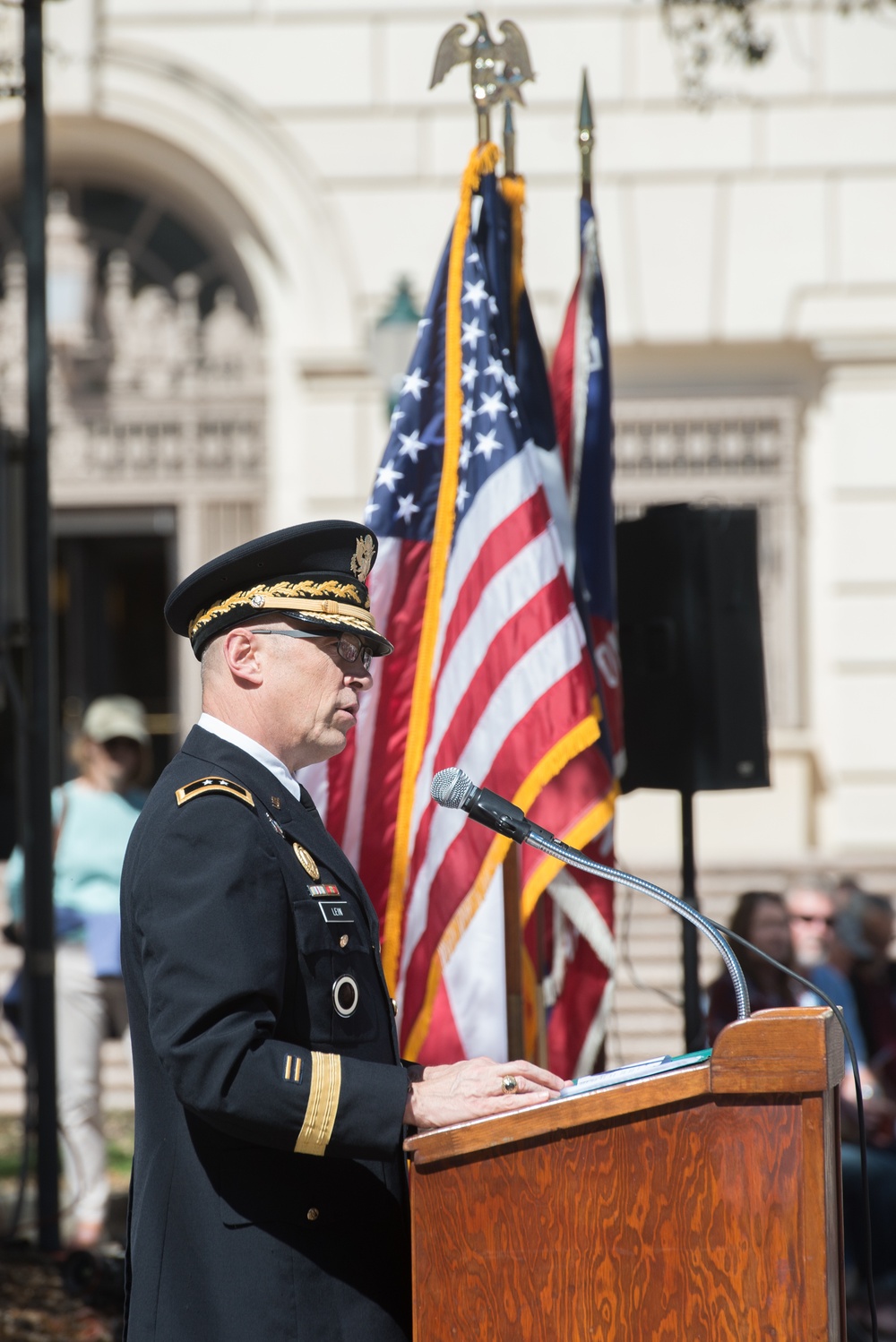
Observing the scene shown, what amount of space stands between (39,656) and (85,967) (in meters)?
1.54

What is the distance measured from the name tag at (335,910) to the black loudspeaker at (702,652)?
2296mm

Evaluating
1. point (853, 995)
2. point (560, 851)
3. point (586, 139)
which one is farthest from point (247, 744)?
point (853, 995)

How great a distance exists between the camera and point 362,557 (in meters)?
2.31

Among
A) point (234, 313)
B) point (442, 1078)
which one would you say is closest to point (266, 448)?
point (234, 313)

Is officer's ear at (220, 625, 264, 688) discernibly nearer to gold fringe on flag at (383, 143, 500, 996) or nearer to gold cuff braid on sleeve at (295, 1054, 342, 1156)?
gold cuff braid on sleeve at (295, 1054, 342, 1156)

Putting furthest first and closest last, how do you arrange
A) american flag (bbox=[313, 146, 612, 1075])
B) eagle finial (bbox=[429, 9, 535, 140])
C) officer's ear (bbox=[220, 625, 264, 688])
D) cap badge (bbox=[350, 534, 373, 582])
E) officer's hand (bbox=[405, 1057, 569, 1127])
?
eagle finial (bbox=[429, 9, 535, 140]) → american flag (bbox=[313, 146, 612, 1075]) → cap badge (bbox=[350, 534, 373, 582]) → officer's ear (bbox=[220, 625, 264, 688]) → officer's hand (bbox=[405, 1057, 569, 1127])

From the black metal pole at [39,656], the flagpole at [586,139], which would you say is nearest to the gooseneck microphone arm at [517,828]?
the flagpole at [586,139]

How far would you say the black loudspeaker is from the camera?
14.0 feet

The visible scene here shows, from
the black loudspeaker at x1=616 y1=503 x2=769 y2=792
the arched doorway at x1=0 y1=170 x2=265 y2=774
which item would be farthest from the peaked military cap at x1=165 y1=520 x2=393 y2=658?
Result: the arched doorway at x1=0 y1=170 x2=265 y2=774

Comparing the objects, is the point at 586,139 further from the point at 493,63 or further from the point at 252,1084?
the point at 252,1084

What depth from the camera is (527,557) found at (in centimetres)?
364

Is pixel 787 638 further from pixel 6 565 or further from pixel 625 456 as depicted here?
pixel 6 565

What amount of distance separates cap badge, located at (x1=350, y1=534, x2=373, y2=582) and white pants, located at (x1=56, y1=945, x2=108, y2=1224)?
12.3ft

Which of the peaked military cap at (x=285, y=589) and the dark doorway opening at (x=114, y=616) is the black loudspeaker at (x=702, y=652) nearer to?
the peaked military cap at (x=285, y=589)
